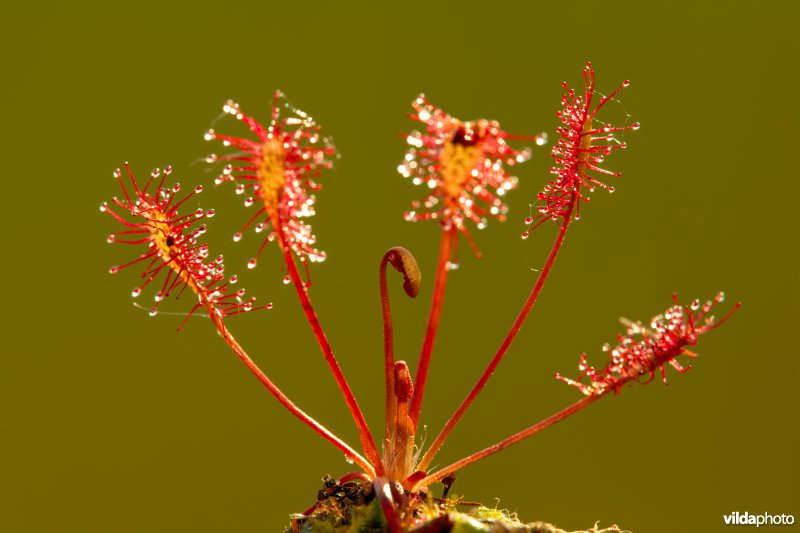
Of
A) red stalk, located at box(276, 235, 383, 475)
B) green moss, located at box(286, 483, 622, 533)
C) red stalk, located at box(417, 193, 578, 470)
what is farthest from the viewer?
red stalk, located at box(417, 193, 578, 470)

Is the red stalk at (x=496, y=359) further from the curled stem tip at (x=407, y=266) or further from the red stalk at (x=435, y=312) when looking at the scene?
the curled stem tip at (x=407, y=266)

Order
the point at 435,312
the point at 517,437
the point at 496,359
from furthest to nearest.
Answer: the point at 496,359 < the point at 517,437 < the point at 435,312

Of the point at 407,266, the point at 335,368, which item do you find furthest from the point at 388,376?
the point at 407,266

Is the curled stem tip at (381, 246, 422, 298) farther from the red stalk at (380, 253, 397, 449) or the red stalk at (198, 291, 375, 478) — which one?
the red stalk at (198, 291, 375, 478)

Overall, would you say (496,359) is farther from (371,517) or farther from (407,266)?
(371,517)

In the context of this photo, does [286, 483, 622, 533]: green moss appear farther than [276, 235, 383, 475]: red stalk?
No

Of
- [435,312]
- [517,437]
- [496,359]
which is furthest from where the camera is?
[496,359]

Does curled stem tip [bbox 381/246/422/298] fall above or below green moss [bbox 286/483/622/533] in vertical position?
above

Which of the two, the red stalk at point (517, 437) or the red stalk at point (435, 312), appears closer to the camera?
the red stalk at point (435, 312)

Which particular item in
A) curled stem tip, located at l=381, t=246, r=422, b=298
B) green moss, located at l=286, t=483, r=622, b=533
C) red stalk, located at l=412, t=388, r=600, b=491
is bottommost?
green moss, located at l=286, t=483, r=622, b=533
